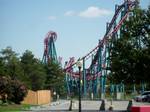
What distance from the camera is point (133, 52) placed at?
42.9 meters

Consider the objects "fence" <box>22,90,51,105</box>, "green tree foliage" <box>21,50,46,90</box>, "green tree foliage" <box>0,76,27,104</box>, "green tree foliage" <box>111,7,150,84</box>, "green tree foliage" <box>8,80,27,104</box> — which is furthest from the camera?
"green tree foliage" <box>21,50,46,90</box>

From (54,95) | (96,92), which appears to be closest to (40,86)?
(54,95)

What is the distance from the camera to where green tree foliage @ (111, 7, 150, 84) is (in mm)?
42500

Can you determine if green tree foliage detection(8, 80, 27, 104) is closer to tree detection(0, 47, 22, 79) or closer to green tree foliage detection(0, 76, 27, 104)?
green tree foliage detection(0, 76, 27, 104)

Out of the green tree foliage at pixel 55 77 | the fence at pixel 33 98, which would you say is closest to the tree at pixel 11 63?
the fence at pixel 33 98

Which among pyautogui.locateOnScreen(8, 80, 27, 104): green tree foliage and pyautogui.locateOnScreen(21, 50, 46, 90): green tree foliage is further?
pyautogui.locateOnScreen(21, 50, 46, 90): green tree foliage

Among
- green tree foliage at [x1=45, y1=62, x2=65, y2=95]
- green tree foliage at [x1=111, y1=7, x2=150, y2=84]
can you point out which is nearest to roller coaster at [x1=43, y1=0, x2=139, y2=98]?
green tree foliage at [x1=45, y1=62, x2=65, y2=95]

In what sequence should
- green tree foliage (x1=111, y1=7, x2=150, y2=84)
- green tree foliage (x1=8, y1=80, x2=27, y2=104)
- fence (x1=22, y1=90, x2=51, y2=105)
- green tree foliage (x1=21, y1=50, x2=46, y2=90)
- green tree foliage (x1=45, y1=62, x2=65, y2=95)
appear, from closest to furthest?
green tree foliage (x1=111, y1=7, x2=150, y2=84), green tree foliage (x1=8, y1=80, x2=27, y2=104), fence (x1=22, y1=90, x2=51, y2=105), green tree foliage (x1=21, y1=50, x2=46, y2=90), green tree foliage (x1=45, y1=62, x2=65, y2=95)

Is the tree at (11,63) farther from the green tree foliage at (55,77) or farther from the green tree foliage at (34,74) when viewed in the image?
the green tree foliage at (55,77)

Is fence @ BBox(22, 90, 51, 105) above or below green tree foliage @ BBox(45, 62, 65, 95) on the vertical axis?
below

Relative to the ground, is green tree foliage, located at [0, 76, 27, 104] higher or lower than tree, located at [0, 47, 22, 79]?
lower

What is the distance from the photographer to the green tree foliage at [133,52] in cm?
4250

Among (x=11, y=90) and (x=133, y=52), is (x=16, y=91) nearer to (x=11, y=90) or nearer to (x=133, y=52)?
(x=11, y=90)

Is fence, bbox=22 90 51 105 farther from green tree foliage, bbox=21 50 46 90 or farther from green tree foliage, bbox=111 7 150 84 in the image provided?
green tree foliage, bbox=111 7 150 84
